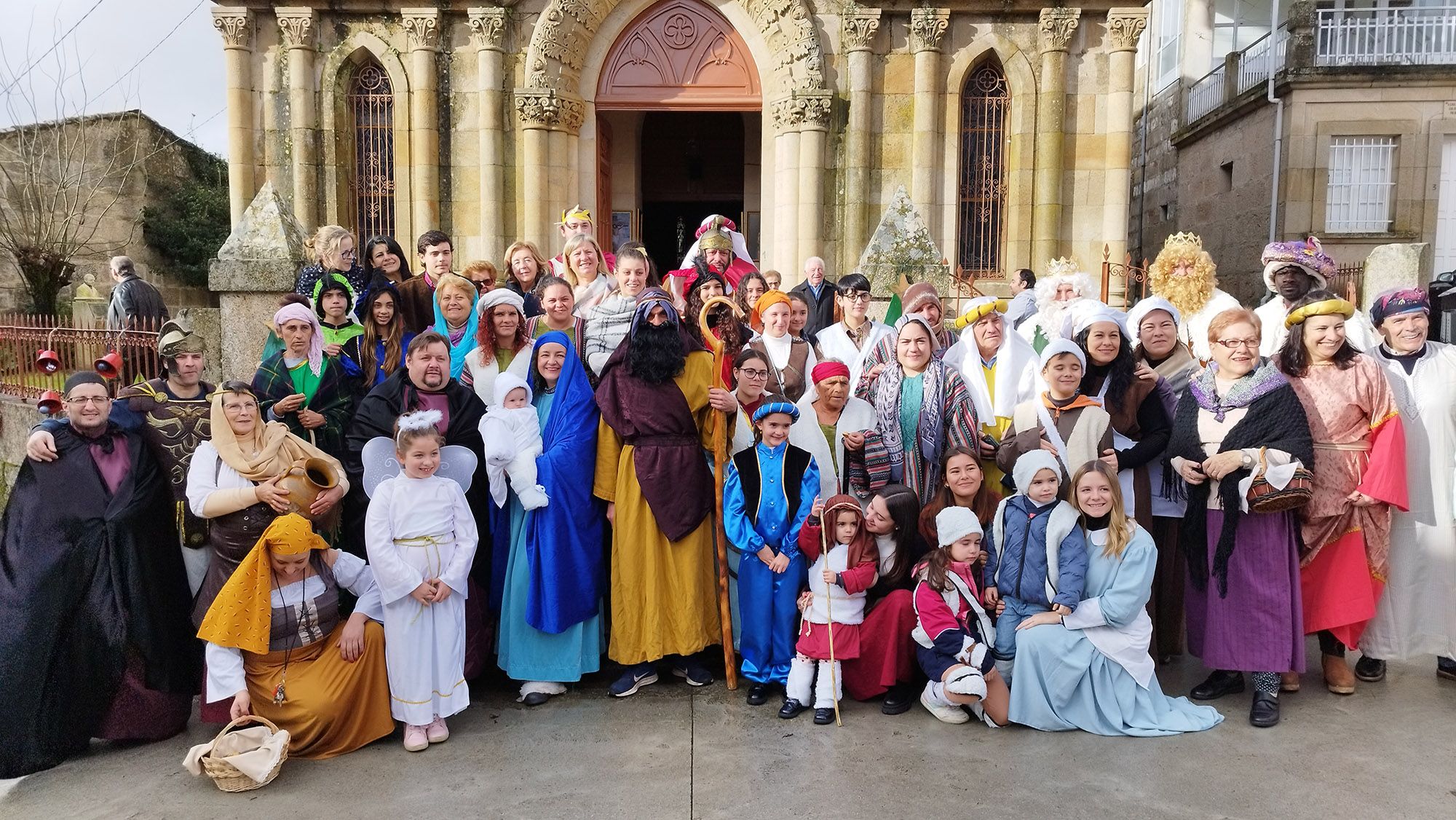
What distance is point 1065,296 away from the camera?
18.9 ft

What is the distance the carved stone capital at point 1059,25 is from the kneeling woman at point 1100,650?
842 cm

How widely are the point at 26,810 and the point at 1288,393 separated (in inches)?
218

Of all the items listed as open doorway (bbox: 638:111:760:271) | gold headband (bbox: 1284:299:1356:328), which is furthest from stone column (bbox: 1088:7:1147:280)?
gold headband (bbox: 1284:299:1356:328)

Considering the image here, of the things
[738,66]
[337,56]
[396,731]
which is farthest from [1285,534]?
[337,56]

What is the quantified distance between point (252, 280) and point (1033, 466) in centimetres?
559

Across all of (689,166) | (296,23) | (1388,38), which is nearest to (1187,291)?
(296,23)

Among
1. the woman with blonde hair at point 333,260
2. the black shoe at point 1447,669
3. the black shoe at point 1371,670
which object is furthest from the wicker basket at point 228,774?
the black shoe at point 1447,669

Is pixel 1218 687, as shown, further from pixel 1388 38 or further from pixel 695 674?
pixel 1388 38

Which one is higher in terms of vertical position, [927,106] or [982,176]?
[927,106]

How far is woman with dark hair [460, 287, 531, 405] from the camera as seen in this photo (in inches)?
184

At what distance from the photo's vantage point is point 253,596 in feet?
12.1

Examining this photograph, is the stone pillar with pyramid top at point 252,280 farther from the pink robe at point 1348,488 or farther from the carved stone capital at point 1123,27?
the carved stone capital at point 1123,27

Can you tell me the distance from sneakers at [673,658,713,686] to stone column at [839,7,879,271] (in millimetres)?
7225

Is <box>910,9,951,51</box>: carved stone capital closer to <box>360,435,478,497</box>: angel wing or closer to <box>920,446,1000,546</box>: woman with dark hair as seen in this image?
<box>920,446,1000,546</box>: woman with dark hair
